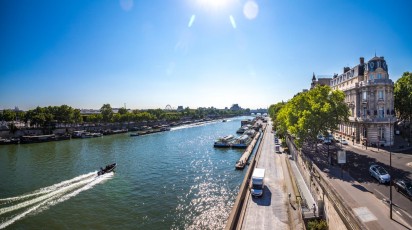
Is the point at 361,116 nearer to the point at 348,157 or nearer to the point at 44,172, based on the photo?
the point at 348,157

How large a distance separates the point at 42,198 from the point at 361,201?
40666 millimetres

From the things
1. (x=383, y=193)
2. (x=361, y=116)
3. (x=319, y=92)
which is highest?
(x=319, y=92)

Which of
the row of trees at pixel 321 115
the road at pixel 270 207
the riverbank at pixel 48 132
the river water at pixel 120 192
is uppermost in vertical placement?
the row of trees at pixel 321 115

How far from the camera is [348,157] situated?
4300cm

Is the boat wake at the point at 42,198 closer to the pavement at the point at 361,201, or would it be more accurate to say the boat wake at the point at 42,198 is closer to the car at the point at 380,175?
the pavement at the point at 361,201

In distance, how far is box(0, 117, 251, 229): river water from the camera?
28656 millimetres

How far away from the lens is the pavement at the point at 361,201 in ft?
61.1

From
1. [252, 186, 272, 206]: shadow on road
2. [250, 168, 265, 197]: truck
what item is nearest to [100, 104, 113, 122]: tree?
[250, 168, 265, 197]: truck

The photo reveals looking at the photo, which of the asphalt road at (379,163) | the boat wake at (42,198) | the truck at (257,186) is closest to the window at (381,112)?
the asphalt road at (379,163)

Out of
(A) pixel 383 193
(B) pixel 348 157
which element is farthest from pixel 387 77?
(A) pixel 383 193

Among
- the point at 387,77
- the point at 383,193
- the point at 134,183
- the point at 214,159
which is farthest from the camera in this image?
the point at 214,159

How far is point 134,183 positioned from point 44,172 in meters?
21.7

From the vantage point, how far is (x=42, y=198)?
34.7 metres

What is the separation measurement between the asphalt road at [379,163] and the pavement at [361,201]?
780 millimetres
